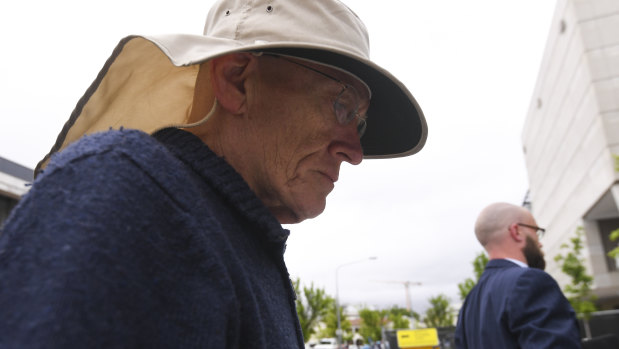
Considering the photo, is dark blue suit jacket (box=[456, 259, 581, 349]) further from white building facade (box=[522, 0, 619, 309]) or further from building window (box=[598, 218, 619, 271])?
building window (box=[598, 218, 619, 271])

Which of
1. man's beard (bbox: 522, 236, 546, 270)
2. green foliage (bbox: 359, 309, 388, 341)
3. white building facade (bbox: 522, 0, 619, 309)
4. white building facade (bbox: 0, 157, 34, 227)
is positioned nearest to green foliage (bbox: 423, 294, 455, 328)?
green foliage (bbox: 359, 309, 388, 341)

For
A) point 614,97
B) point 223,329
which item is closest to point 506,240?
point 223,329

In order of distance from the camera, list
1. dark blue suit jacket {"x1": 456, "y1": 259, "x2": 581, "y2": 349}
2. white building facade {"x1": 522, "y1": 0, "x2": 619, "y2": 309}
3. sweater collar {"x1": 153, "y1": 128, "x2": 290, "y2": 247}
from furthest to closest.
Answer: white building facade {"x1": 522, "y1": 0, "x2": 619, "y2": 309} → dark blue suit jacket {"x1": 456, "y1": 259, "x2": 581, "y2": 349} → sweater collar {"x1": 153, "y1": 128, "x2": 290, "y2": 247}

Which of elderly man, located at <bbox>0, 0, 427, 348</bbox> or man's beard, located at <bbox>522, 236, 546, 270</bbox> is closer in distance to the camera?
elderly man, located at <bbox>0, 0, 427, 348</bbox>

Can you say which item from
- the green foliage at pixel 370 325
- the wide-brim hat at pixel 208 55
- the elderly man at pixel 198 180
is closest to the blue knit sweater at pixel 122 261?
the elderly man at pixel 198 180

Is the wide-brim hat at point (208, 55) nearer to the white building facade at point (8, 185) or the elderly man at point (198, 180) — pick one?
the elderly man at point (198, 180)

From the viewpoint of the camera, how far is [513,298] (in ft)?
9.53

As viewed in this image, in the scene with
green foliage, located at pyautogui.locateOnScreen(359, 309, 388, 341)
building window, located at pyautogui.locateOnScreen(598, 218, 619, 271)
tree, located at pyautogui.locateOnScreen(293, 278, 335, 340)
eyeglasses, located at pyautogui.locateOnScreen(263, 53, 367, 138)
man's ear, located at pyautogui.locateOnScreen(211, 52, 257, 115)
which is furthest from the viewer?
green foliage, located at pyautogui.locateOnScreen(359, 309, 388, 341)

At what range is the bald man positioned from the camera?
273cm

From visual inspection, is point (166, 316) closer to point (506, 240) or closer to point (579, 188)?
point (506, 240)

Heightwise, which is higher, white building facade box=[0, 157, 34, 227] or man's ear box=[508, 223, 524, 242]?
white building facade box=[0, 157, 34, 227]

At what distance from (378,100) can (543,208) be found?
1729 inches

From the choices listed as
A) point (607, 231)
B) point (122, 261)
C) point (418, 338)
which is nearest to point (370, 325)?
point (607, 231)

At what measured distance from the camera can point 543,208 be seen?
40.8m
